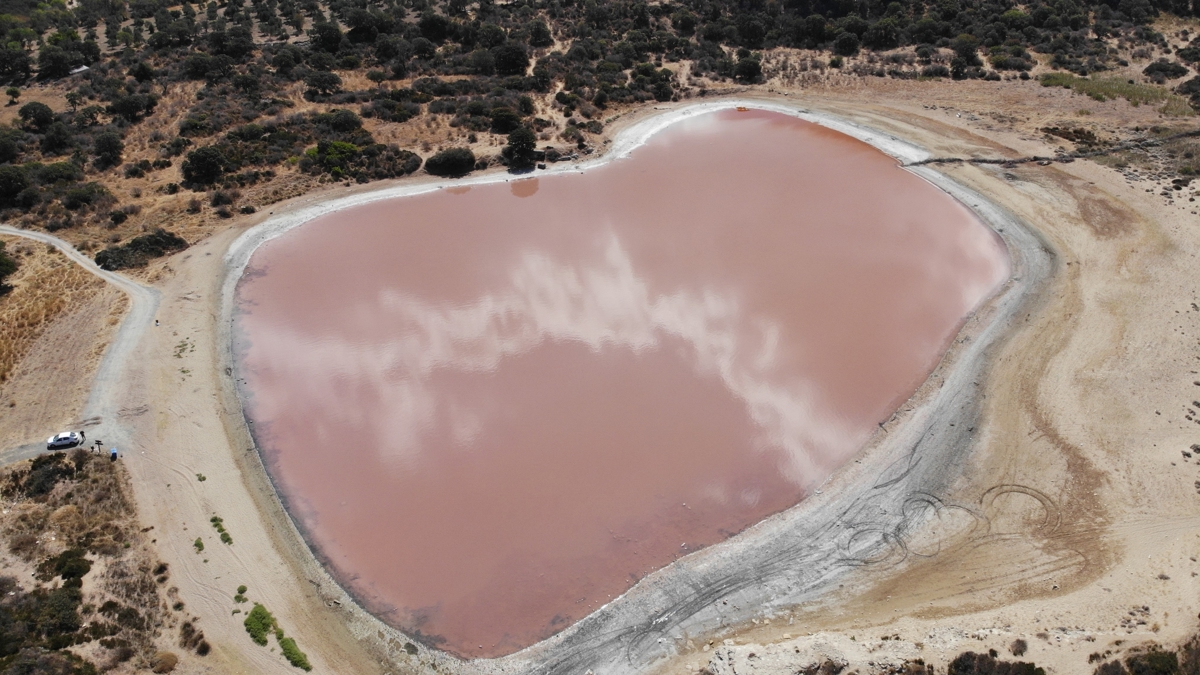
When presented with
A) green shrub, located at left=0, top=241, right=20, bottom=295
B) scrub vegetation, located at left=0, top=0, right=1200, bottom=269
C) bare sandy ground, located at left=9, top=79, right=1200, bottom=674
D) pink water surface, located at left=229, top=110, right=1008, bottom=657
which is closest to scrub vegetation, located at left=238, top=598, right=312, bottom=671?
bare sandy ground, located at left=9, top=79, right=1200, bottom=674

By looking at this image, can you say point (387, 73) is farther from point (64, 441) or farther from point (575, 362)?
point (64, 441)

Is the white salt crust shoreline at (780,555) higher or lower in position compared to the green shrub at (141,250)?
lower

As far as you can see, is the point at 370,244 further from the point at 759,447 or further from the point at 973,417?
the point at 973,417

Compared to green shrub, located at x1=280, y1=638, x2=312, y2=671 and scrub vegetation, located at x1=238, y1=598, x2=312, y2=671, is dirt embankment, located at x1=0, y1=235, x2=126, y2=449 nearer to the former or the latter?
scrub vegetation, located at x1=238, y1=598, x2=312, y2=671

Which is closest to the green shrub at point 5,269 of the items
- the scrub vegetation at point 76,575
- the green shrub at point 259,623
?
the scrub vegetation at point 76,575

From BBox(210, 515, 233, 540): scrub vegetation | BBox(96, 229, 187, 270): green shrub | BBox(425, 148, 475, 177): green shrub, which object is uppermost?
BBox(425, 148, 475, 177): green shrub

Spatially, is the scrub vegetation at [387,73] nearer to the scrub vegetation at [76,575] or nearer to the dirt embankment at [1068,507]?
A: the scrub vegetation at [76,575]
